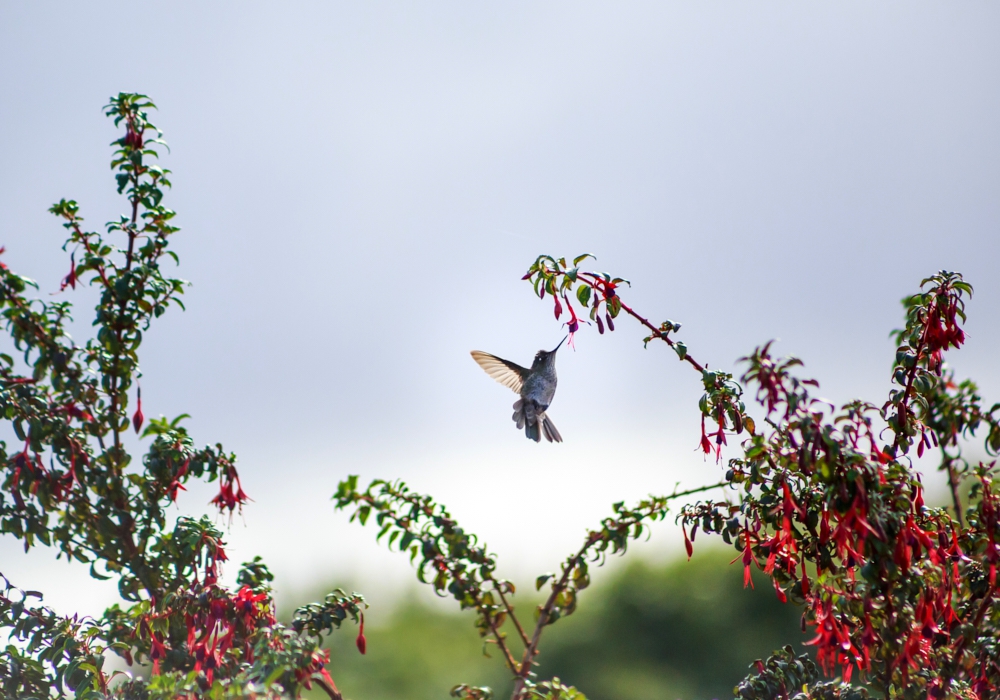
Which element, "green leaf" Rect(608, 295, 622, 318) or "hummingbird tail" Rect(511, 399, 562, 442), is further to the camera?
"hummingbird tail" Rect(511, 399, 562, 442)

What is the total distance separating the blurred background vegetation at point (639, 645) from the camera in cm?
868

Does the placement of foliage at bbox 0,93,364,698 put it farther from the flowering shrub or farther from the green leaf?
the green leaf

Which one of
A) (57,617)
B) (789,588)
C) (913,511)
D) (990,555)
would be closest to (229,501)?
(57,617)

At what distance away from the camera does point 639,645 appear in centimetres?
930

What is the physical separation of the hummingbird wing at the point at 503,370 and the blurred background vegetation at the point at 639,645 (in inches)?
236

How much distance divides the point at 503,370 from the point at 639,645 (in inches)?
282

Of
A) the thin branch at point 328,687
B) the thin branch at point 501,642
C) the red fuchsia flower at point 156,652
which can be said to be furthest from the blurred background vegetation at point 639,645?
the red fuchsia flower at point 156,652

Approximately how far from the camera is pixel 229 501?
2.31 metres

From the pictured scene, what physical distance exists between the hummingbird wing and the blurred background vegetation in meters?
6.00

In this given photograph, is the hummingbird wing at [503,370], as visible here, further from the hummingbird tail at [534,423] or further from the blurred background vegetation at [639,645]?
the blurred background vegetation at [639,645]

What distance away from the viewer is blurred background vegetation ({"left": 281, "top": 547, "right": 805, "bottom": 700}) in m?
8.68

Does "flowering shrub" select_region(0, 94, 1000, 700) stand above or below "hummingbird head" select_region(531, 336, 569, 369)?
below

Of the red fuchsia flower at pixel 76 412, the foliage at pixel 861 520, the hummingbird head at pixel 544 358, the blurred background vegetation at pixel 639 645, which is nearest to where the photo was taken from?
the foliage at pixel 861 520

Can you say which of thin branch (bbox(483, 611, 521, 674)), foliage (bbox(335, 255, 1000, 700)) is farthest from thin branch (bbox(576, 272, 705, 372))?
thin branch (bbox(483, 611, 521, 674))
